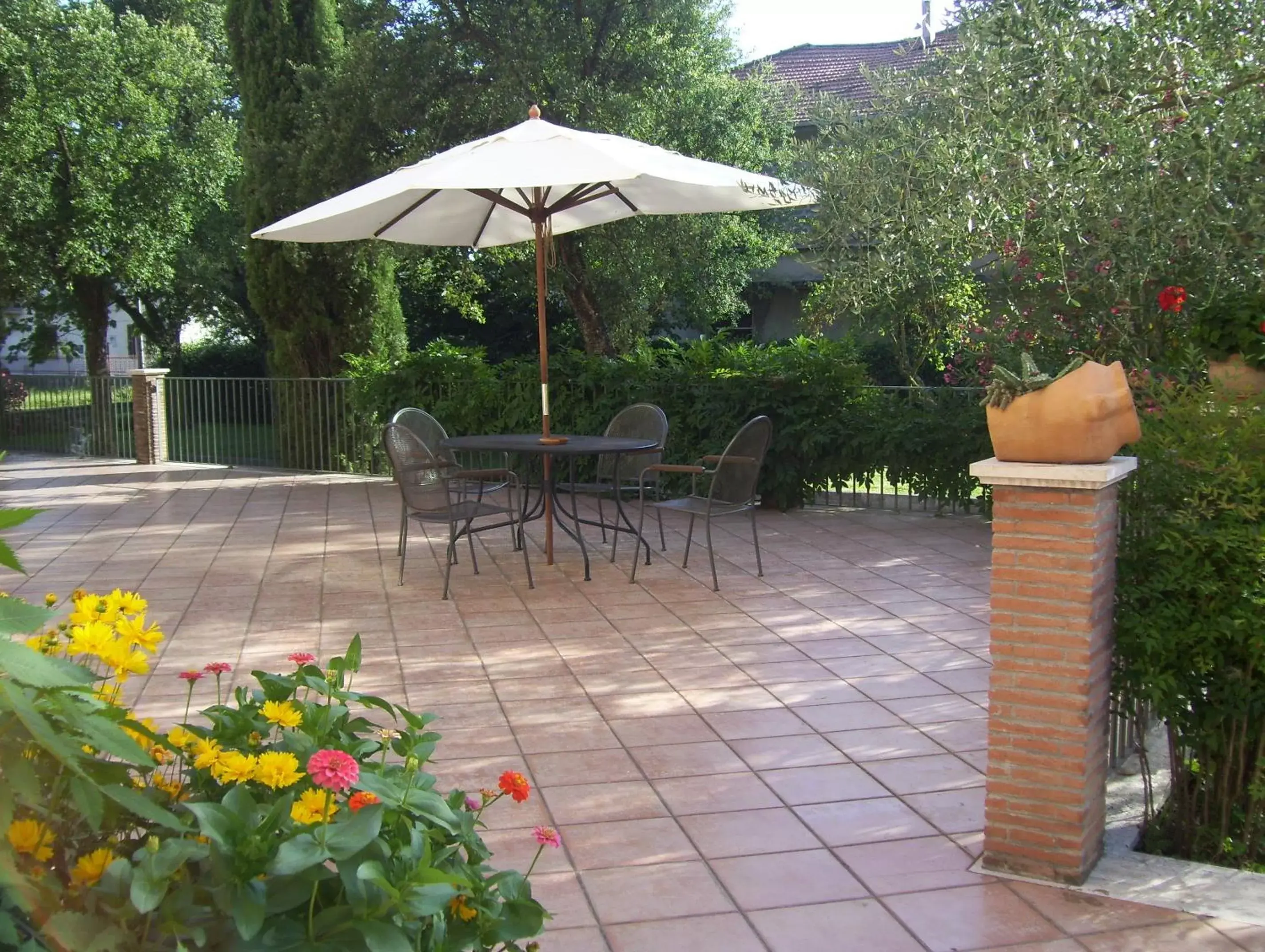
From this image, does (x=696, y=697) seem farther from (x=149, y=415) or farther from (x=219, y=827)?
(x=149, y=415)

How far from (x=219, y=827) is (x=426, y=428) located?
664 centimetres

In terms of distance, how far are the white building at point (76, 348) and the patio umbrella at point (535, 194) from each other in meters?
13.8

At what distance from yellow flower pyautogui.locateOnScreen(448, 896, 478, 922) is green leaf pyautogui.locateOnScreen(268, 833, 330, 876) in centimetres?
30

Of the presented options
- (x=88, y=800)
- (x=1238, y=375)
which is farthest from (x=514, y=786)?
(x=1238, y=375)

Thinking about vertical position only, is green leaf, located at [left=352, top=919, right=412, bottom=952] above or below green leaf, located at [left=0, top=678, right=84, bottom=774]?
below

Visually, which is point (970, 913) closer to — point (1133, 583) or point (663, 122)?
point (1133, 583)

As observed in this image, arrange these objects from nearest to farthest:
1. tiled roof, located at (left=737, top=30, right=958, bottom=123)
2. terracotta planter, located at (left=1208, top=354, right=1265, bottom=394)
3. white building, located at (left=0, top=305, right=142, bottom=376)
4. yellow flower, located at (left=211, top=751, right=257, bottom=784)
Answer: yellow flower, located at (left=211, top=751, right=257, bottom=784) < terracotta planter, located at (left=1208, top=354, right=1265, bottom=394) < tiled roof, located at (left=737, top=30, right=958, bottom=123) < white building, located at (left=0, top=305, right=142, bottom=376)

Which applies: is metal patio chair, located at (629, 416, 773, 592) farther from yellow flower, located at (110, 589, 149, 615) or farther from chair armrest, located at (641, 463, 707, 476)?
yellow flower, located at (110, 589, 149, 615)

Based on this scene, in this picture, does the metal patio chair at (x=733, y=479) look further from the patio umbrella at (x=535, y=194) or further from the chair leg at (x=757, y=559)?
the patio umbrella at (x=535, y=194)

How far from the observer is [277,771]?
1.83 m

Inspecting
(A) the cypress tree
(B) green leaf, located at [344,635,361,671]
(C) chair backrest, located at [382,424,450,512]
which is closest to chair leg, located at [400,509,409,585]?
(C) chair backrest, located at [382,424,450,512]

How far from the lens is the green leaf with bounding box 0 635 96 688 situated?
1.40 metres

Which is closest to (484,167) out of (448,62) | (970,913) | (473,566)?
(473,566)

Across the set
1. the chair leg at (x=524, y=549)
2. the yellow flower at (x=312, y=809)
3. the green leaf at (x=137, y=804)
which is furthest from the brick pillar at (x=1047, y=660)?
the chair leg at (x=524, y=549)
